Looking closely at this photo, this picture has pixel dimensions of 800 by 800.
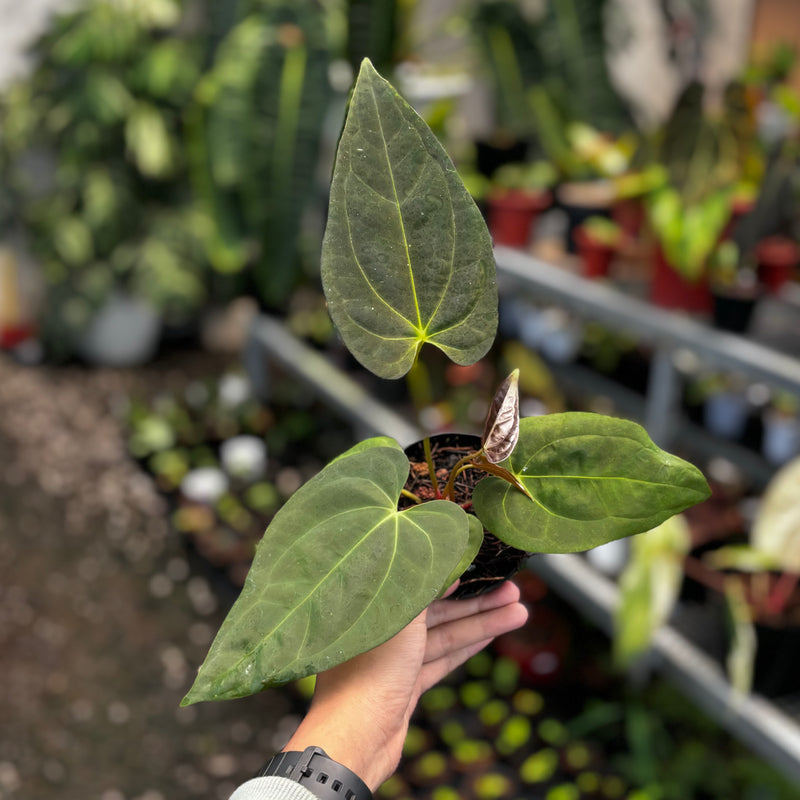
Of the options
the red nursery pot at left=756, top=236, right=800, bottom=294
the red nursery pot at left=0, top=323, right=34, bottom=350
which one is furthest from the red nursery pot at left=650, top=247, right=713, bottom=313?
the red nursery pot at left=0, top=323, right=34, bottom=350

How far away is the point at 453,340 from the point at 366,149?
0.55ft

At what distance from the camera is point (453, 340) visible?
0.69 m

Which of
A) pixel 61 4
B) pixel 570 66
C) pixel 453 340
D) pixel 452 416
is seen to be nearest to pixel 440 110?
pixel 570 66

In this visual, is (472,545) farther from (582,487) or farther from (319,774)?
(319,774)

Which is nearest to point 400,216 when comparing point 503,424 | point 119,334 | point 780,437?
point 503,424

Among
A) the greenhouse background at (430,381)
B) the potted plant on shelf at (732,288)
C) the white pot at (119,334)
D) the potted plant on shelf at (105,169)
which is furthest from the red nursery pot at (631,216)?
the white pot at (119,334)

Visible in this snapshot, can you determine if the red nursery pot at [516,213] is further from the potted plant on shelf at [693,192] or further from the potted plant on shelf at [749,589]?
the potted plant on shelf at [749,589]

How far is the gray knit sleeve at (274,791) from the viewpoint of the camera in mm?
641

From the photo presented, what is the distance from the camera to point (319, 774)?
66 centimetres

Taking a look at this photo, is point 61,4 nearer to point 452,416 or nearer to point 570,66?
point 570,66

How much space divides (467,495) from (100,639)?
A: 5.49 ft

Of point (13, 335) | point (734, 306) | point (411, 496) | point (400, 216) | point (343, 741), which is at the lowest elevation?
point (13, 335)

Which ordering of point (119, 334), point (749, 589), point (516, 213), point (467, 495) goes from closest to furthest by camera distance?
point (467, 495), point (749, 589), point (516, 213), point (119, 334)

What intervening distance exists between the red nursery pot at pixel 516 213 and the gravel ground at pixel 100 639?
1.20 metres
